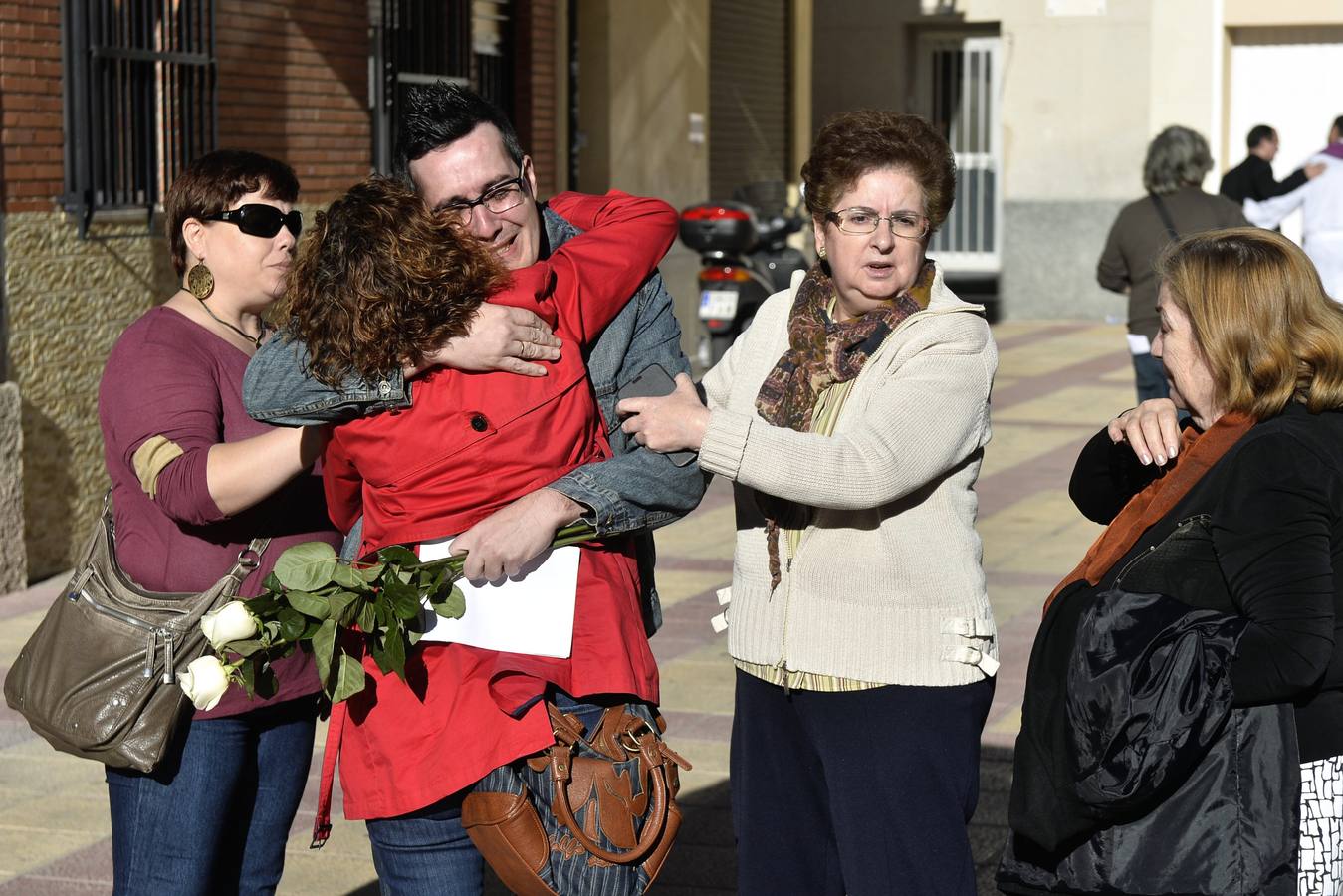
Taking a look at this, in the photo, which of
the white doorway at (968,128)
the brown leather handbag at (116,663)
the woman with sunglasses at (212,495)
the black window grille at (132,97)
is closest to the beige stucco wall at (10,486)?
the black window grille at (132,97)

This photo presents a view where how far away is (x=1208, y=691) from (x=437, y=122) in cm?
145

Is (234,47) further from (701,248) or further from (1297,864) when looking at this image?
(1297,864)

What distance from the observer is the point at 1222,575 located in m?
2.90

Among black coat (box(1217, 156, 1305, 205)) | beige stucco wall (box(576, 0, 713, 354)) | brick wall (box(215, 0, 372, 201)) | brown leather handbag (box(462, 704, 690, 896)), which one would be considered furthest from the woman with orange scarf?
black coat (box(1217, 156, 1305, 205))

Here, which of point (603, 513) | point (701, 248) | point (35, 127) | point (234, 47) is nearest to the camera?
point (603, 513)

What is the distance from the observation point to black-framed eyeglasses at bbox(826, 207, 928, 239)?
10.6 ft

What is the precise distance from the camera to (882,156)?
10.6 ft

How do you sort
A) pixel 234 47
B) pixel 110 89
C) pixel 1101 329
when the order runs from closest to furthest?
pixel 110 89, pixel 234 47, pixel 1101 329

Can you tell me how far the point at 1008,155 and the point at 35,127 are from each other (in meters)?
14.9

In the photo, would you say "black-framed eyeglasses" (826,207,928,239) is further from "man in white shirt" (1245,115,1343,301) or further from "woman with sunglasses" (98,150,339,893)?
"man in white shirt" (1245,115,1343,301)

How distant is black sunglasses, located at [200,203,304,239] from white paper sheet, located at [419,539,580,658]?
844mm

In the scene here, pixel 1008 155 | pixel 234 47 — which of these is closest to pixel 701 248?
pixel 234 47

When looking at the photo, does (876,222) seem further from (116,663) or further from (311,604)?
(116,663)

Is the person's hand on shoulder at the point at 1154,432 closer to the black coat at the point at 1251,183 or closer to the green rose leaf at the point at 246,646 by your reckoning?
the green rose leaf at the point at 246,646
